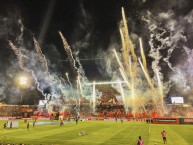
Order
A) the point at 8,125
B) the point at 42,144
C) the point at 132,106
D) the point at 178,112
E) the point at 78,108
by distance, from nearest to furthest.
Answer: the point at 42,144 < the point at 8,125 < the point at 178,112 < the point at 132,106 < the point at 78,108

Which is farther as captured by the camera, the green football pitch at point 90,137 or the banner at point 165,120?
the banner at point 165,120

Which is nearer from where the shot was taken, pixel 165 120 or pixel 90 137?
pixel 90 137

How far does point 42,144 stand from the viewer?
28109 millimetres

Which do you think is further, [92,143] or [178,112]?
[178,112]

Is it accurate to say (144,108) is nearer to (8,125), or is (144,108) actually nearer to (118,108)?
(118,108)

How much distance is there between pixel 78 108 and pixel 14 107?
4153 cm

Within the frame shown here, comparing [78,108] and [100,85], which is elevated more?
[100,85]

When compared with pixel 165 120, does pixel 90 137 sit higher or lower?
lower

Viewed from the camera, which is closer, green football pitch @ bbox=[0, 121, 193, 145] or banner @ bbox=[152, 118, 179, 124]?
green football pitch @ bbox=[0, 121, 193, 145]

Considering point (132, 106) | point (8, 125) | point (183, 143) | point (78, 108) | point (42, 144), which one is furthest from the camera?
point (78, 108)

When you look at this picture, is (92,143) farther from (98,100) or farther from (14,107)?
(14,107)

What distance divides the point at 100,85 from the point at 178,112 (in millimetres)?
51014

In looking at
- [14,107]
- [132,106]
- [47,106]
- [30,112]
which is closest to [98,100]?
[132,106]

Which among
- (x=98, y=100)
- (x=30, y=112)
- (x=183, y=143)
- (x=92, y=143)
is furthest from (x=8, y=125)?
(x=98, y=100)
